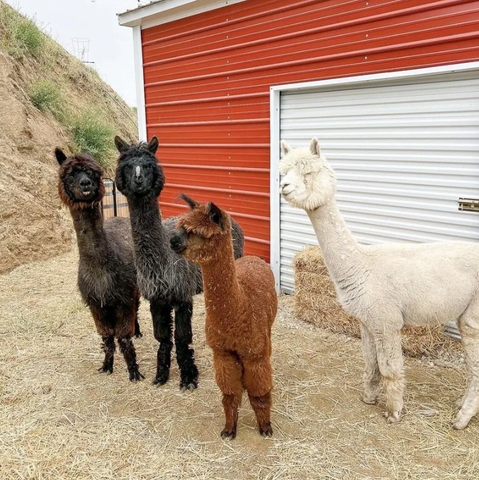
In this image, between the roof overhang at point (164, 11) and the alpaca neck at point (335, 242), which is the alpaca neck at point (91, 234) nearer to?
the alpaca neck at point (335, 242)

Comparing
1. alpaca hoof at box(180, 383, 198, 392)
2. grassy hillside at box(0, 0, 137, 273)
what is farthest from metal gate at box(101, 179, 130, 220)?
alpaca hoof at box(180, 383, 198, 392)

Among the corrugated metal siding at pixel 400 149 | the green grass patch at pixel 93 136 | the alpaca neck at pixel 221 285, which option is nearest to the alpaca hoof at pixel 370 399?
the alpaca neck at pixel 221 285

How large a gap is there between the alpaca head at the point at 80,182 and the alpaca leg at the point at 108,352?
A: 126 cm

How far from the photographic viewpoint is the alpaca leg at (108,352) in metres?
3.96

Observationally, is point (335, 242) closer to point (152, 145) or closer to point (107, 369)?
point (152, 145)

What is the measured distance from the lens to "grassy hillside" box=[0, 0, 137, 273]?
7.85 meters

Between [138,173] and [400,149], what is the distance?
2.79 metres

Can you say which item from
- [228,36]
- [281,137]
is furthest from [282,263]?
[228,36]

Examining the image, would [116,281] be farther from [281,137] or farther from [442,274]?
[281,137]

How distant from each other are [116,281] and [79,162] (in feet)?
3.35

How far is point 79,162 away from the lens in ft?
11.3

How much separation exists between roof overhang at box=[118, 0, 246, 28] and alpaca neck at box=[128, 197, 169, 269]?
374 centimetres

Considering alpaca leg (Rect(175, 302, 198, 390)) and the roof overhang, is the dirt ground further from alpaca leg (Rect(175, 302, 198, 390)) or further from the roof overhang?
the roof overhang

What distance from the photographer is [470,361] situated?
3.06 m
